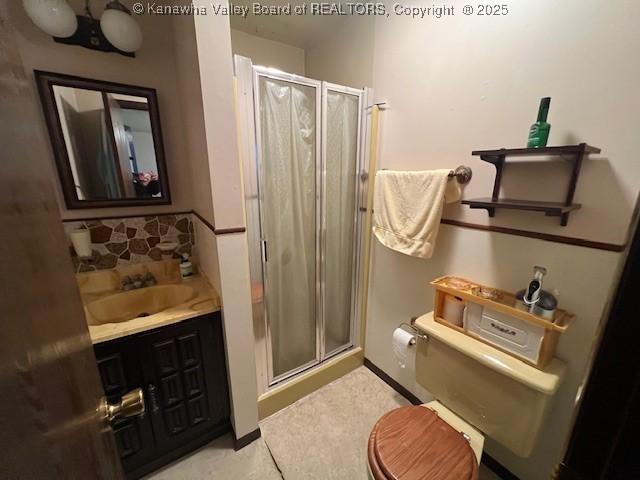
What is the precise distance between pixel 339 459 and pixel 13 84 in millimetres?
1739

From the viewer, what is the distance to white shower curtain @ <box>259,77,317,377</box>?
1.32 metres

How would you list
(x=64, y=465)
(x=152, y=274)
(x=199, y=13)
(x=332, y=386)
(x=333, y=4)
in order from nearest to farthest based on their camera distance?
(x=64, y=465)
(x=199, y=13)
(x=333, y=4)
(x=152, y=274)
(x=332, y=386)

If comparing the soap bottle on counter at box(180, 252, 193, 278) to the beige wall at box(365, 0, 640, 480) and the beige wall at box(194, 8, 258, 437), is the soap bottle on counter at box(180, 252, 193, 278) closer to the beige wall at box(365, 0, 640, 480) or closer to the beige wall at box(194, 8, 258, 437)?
the beige wall at box(194, 8, 258, 437)

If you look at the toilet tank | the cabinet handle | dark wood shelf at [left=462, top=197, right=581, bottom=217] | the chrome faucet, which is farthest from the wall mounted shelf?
the chrome faucet

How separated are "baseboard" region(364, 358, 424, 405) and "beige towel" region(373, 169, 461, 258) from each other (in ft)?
3.17

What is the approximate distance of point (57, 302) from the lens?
0.35 metres

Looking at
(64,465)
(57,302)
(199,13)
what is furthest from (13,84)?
(199,13)

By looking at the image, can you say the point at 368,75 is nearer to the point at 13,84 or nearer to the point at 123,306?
the point at 13,84

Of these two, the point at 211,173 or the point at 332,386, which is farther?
the point at 332,386

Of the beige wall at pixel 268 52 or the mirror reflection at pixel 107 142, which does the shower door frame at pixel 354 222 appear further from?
the mirror reflection at pixel 107 142

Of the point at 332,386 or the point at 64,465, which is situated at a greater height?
the point at 64,465

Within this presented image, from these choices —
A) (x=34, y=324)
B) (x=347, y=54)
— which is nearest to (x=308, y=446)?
(x=34, y=324)

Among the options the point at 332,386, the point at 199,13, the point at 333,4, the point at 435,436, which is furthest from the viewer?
the point at 332,386

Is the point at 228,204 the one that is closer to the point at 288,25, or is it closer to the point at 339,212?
the point at 339,212
